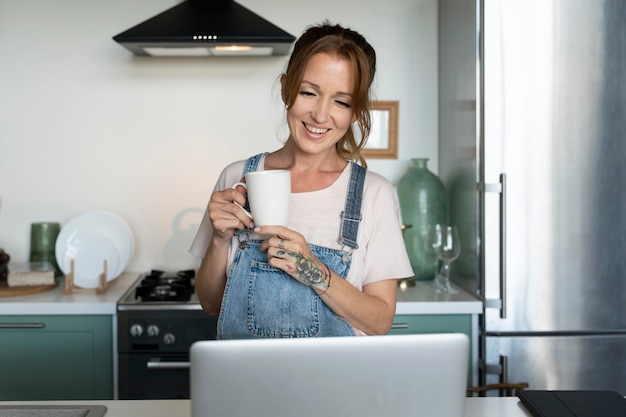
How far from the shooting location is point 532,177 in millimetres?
2324

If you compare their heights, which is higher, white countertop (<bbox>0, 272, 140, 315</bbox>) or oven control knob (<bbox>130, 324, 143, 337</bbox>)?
white countertop (<bbox>0, 272, 140, 315</bbox>)

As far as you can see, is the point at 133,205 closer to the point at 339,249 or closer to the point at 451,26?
the point at 451,26

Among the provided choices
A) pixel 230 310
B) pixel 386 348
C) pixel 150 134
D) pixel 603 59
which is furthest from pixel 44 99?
pixel 386 348

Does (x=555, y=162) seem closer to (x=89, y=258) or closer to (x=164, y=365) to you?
(x=164, y=365)

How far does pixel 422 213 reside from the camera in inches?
106

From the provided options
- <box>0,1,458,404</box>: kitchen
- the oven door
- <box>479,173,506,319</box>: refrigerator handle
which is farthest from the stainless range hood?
the oven door

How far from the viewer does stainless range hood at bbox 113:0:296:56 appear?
233cm

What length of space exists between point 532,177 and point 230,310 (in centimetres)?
136

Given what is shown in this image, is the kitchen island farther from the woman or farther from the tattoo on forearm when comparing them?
the tattoo on forearm

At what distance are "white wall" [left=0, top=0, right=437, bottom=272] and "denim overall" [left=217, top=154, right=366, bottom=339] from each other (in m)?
1.50

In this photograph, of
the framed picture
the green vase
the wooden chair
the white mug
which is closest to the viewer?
the white mug

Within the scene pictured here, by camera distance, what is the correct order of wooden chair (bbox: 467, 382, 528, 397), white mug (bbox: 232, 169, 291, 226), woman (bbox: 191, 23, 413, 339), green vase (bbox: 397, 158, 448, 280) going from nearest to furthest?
1. white mug (bbox: 232, 169, 291, 226)
2. woman (bbox: 191, 23, 413, 339)
3. wooden chair (bbox: 467, 382, 528, 397)
4. green vase (bbox: 397, 158, 448, 280)

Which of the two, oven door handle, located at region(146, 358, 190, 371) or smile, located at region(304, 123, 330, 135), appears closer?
smile, located at region(304, 123, 330, 135)

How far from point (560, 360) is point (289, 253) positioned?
59.7 inches
